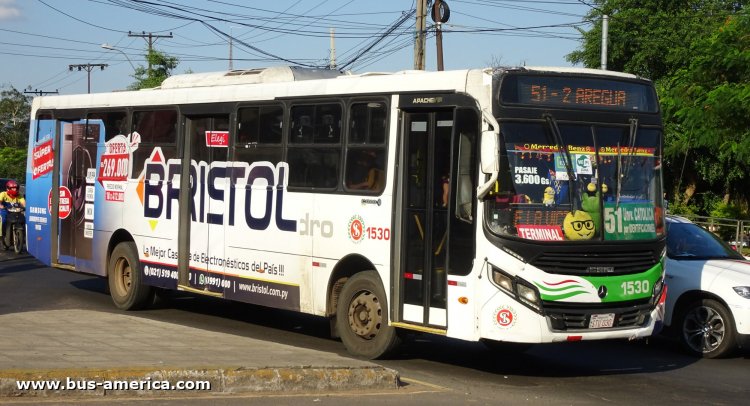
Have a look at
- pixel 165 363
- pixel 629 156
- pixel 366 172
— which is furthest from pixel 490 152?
pixel 165 363

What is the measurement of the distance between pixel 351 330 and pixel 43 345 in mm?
3415

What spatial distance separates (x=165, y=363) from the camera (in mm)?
9086

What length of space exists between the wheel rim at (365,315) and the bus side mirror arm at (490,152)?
7.02 feet

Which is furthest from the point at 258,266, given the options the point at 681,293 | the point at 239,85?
the point at 681,293

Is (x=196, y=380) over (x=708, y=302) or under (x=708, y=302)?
under

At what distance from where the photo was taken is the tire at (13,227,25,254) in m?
25.5

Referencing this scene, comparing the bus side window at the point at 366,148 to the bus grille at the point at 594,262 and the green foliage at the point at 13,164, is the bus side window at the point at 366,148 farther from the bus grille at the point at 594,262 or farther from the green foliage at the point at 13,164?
the green foliage at the point at 13,164

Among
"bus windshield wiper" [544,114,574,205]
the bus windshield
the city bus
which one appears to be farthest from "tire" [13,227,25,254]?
"bus windshield wiper" [544,114,574,205]

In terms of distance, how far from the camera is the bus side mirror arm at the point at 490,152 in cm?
979

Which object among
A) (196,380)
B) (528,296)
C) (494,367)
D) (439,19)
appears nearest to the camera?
(196,380)

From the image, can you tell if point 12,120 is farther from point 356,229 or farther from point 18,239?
point 356,229

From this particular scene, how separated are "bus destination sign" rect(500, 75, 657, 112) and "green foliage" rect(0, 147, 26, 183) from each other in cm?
5839

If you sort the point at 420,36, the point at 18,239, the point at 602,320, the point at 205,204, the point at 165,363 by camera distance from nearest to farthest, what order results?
the point at 165,363, the point at 602,320, the point at 205,204, the point at 18,239, the point at 420,36

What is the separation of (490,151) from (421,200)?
1274mm
